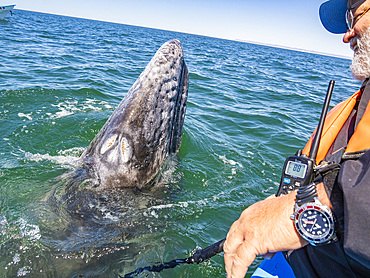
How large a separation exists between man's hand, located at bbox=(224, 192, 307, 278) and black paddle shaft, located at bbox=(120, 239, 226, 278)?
1.79 ft

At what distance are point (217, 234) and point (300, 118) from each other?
25.6ft

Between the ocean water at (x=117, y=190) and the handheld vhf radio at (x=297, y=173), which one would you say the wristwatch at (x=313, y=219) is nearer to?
the handheld vhf radio at (x=297, y=173)

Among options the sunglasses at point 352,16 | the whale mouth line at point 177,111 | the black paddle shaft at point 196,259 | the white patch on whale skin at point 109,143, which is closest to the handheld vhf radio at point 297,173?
the black paddle shaft at point 196,259

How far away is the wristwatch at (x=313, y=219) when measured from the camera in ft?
4.94

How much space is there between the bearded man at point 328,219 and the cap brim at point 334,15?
0.86 m

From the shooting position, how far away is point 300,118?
10.4 m

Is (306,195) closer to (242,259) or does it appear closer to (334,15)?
(242,259)

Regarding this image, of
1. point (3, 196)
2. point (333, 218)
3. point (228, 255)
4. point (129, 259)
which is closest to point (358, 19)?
point (333, 218)

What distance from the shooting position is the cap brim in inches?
113

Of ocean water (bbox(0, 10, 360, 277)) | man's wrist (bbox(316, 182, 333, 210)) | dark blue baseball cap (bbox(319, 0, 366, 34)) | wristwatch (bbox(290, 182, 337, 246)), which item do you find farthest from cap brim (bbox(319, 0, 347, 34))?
ocean water (bbox(0, 10, 360, 277))

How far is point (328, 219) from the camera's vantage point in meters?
1.51

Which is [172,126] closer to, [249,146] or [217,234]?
[217,234]

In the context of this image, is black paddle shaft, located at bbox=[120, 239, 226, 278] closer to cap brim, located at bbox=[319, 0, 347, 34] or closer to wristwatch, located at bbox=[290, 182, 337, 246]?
wristwatch, located at bbox=[290, 182, 337, 246]

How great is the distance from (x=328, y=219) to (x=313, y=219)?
101 mm
